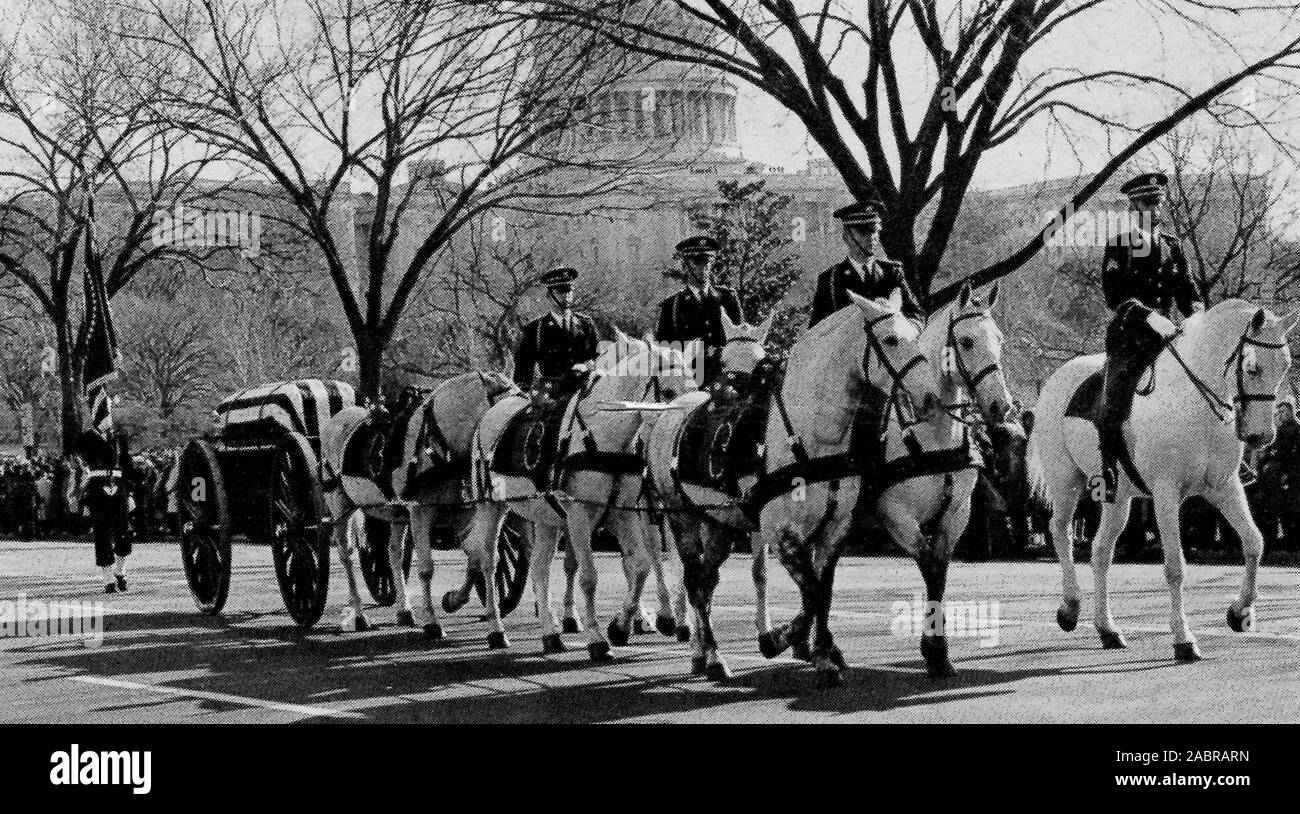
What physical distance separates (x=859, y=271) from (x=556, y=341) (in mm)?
4021

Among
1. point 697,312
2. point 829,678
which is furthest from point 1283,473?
point 829,678

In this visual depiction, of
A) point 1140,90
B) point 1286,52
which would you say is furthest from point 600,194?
point 1286,52

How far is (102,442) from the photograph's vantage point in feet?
73.0

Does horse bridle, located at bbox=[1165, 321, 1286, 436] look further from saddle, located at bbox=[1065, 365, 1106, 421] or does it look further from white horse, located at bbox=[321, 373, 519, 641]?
white horse, located at bbox=[321, 373, 519, 641]

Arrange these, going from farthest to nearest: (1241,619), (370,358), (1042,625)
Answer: (370,358), (1042,625), (1241,619)

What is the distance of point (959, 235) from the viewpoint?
65.3m

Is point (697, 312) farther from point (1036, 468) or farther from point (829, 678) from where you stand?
point (829, 678)

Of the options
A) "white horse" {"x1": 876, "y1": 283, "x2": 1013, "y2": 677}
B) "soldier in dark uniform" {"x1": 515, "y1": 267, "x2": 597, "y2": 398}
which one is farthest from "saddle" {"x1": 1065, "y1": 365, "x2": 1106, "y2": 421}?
"soldier in dark uniform" {"x1": 515, "y1": 267, "x2": 597, "y2": 398}

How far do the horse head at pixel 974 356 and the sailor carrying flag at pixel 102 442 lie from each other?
11.8m

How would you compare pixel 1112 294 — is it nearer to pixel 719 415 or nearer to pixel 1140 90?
pixel 719 415

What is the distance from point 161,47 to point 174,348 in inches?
1833

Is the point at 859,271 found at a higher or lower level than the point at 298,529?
higher

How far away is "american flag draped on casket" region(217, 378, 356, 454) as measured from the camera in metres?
18.3

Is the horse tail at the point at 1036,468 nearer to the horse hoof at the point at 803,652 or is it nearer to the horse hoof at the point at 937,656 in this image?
the horse hoof at the point at 803,652
